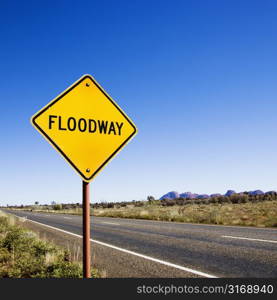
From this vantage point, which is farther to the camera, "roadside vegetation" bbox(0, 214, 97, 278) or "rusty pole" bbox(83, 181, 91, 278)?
"roadside vegetation" bbox(0, 214, 97, 278)

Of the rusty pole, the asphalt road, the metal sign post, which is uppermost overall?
the metal sign post

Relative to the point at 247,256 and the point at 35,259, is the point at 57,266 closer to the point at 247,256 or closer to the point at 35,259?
the point at 35,259

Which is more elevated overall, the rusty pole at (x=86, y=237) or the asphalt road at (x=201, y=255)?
the rusty pole at (x=86, y=237)

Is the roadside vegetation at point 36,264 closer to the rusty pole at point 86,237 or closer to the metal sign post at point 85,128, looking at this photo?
the rusty pole at point 86,237

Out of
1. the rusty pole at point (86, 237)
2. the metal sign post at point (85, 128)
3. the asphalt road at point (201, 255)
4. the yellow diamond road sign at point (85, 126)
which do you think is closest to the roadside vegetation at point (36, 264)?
the asphalt road at point (201, 255)

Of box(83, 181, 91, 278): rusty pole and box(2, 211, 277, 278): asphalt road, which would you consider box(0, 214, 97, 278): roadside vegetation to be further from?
box(83, 181, 91, 278): rusty pole

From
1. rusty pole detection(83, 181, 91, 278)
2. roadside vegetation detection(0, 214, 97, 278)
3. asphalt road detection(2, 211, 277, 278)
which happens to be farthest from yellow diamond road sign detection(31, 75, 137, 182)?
asphalt road detection(2, 211, 277, 278)

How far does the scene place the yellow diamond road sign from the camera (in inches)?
129

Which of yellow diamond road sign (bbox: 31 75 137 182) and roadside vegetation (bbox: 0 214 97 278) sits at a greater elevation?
yellow diamond road sign (bbox: 31 75 137 182)

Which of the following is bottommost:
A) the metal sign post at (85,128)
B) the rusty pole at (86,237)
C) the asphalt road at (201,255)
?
the asphalt road at (201,255)

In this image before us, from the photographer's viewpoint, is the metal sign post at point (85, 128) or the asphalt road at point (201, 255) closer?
the metal sign post at point (85, 128)

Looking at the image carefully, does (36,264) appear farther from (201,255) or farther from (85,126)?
(85,126)

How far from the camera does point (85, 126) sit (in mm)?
3438

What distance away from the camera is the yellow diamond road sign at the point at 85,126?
3289 millimetres
